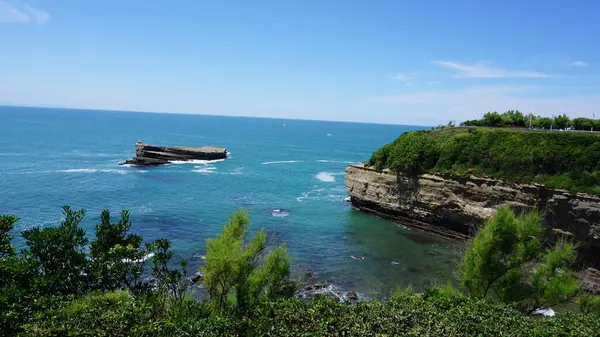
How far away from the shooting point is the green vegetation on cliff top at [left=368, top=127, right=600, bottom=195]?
3922cm

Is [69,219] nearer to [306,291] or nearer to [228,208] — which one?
[306,291]

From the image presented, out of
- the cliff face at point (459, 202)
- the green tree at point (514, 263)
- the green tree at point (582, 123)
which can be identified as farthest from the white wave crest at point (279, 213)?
the green tree at point (582, 123)

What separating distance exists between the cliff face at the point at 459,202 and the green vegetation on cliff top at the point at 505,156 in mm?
1216

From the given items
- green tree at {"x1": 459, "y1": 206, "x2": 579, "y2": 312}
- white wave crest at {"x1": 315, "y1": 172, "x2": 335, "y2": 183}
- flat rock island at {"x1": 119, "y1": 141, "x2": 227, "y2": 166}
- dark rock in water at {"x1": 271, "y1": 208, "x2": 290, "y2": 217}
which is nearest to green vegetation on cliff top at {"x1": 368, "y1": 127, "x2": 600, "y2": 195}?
dark rock in water at {"x1": 271, "y1": 208, "x2": 290, "y2": 217}

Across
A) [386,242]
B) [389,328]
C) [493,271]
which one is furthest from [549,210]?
[389,328]

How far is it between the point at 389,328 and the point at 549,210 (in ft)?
103

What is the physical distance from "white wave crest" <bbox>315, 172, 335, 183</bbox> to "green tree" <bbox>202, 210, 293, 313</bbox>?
54.0 m

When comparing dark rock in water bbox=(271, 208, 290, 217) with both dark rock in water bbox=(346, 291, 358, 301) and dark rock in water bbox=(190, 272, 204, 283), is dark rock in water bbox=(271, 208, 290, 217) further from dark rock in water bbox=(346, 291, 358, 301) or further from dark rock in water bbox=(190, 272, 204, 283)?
dark rock in water bbox=(346, 291, 358, 301)

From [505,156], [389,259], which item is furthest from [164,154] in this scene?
[505,156]

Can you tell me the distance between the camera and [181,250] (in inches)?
1462

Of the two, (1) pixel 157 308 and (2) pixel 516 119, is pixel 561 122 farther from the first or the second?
(1) pixel 157 308

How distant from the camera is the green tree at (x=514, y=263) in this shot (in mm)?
23453

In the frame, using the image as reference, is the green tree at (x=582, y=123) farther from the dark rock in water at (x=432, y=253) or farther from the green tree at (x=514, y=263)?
the green tree at (x=514, y=263)

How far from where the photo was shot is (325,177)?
80.9 m
